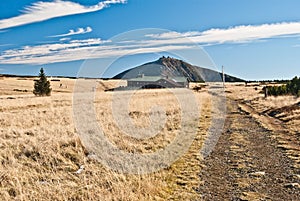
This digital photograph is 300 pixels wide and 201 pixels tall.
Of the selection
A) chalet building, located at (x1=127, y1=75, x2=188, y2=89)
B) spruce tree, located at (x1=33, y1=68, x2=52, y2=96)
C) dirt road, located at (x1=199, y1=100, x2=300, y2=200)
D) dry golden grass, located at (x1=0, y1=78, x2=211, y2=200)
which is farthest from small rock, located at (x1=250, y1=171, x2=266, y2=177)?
chalet building, located at (x1=127, y1=75, x2=188, y2=89)

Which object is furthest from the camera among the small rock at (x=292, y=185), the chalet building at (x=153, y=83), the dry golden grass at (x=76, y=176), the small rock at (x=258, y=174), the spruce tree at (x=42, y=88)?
the chalet building at (x=153, y=83)

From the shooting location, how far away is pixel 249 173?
8.79 m

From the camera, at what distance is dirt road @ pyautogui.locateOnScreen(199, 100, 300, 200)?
7223 millimetres

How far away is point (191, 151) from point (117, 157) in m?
2.97

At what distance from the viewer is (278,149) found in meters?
11.9

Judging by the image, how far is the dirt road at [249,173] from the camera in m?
7.22

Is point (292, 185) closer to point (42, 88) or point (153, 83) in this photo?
point (42, 88)

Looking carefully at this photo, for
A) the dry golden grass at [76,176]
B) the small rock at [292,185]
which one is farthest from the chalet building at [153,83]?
the small rock at [292,185]

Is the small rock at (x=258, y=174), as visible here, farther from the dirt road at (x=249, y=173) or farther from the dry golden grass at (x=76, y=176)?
the dry golden grass at (x=76, y=176)

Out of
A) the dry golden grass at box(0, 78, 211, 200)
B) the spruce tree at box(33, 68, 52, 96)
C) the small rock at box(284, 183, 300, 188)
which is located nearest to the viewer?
the dry golden grass at box(0, 78, 211, 200)

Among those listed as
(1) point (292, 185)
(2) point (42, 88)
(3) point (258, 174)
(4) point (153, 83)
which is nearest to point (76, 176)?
(3) point (258, 174)

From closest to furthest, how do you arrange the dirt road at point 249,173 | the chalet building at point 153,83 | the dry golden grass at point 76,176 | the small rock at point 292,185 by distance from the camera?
the dry golden grass at point 76,176
the dirt road at point 249,173
the small rock at point 292,185
the chalet building at point 153,83

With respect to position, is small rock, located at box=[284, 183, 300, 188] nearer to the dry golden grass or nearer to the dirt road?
the dirt road

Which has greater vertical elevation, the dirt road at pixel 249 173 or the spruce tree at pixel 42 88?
the spruce tree at pixel 42 88
